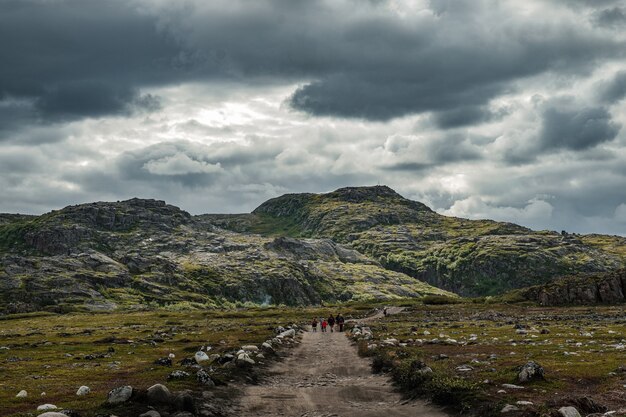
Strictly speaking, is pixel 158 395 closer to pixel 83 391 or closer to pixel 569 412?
pixel 83 391

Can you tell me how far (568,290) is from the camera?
150375 mm

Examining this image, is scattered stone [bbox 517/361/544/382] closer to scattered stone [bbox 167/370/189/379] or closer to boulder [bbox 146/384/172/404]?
boulder [bbox 146/384/172/404]

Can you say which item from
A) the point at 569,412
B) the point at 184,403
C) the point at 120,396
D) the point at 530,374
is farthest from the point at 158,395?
the point at 530,374

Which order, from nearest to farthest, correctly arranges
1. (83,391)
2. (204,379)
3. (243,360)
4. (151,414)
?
1. (151,414)
2. (83,391)
3. (204,379)
4. (243,360)

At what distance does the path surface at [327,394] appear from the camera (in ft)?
84.0

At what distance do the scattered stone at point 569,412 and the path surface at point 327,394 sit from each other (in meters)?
6.40

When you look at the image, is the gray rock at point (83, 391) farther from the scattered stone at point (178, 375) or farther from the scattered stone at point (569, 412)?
Result: the scattered stone at point (569, 412)

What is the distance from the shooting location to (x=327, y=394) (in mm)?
30609

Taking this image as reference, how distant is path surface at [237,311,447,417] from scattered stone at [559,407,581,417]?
640 centimetres

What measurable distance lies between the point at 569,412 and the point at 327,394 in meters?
15.2

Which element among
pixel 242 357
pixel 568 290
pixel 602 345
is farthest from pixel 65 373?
pixel 568 290

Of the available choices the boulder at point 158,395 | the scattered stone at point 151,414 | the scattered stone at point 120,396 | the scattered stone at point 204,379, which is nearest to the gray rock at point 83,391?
the scattered stone at point 120,396

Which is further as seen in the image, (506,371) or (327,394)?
(327,394)

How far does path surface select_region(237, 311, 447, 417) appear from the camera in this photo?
2559cm
